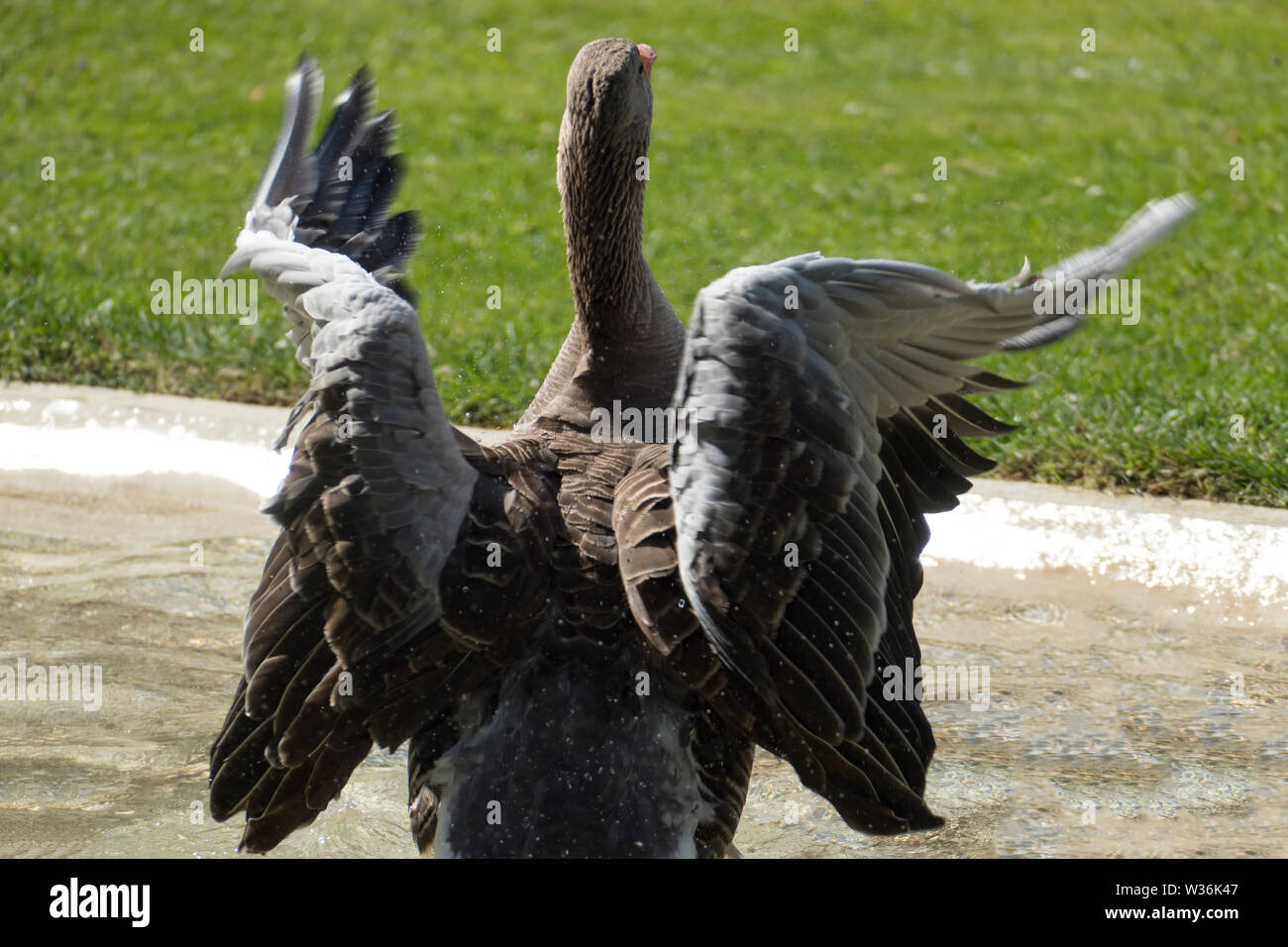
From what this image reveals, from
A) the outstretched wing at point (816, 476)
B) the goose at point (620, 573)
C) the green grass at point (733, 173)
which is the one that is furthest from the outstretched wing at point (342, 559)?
the green grass at point (733, 173)

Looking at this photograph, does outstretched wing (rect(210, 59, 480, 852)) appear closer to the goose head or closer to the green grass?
the goose head

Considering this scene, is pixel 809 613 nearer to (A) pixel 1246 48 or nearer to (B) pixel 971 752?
(B) pixel 971 752

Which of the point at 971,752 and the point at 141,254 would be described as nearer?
the point at 971,752

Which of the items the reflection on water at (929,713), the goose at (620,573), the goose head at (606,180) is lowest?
the reflection on water at (929,713)

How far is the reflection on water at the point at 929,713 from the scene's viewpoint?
3.88m

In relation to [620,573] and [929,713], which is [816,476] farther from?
[929,713]

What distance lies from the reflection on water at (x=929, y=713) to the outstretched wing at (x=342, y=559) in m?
0.70

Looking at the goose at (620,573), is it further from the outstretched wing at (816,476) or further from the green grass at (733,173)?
the green grass at (733,173)

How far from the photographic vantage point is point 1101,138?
9.66 metres

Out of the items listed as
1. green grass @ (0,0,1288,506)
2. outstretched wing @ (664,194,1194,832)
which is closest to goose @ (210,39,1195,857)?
outstretched wing @ (664,194,1194,832)

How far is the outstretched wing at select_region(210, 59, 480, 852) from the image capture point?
279 centimetres

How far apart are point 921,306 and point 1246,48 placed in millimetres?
9895

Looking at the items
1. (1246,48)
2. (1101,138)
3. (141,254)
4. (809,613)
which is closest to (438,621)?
(809,613)

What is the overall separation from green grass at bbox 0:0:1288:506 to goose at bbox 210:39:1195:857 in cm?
270
